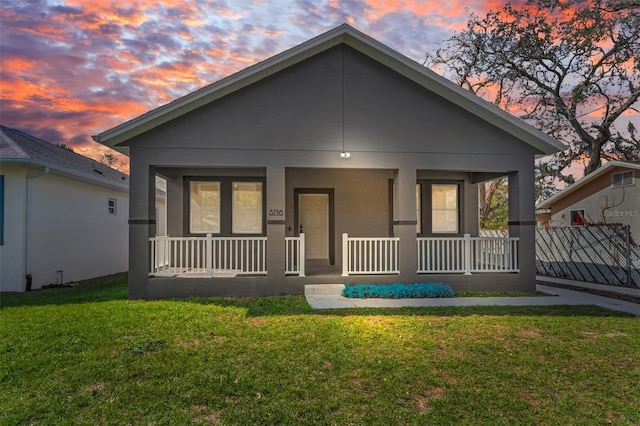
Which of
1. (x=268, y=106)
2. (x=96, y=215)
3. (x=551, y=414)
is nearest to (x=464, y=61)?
(x=268, y=106)

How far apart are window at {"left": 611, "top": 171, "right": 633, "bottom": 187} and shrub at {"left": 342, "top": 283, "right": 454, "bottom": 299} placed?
29.9ft

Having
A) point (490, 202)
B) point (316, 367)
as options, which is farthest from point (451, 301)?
point (490, 202)

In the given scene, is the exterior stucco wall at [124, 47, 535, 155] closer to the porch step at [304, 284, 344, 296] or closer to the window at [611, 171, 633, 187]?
the porch step at [304, 284, 344, 296]

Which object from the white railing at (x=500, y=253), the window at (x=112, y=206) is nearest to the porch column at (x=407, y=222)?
the white railing at (x=500, y=253)

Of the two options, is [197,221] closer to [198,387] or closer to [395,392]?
[198,387]

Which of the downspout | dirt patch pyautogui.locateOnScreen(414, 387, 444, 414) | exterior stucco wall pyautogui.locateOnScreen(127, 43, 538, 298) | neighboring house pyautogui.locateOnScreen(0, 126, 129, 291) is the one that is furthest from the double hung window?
dirt patch pyautogui.locateOnScreen(414, 387, 444, 414)

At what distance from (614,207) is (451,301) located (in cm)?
957

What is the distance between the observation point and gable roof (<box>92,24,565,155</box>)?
800cm

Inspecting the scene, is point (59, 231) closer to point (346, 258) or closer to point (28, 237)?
point (28, 237)

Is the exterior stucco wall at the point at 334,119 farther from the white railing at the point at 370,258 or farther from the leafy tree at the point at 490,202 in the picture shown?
the leafy tree at the point at 490,202

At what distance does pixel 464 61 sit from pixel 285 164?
18335mm

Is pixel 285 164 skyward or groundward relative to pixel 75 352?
skyward

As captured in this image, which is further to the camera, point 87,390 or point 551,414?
point 87,390

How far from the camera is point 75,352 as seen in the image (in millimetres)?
4793
